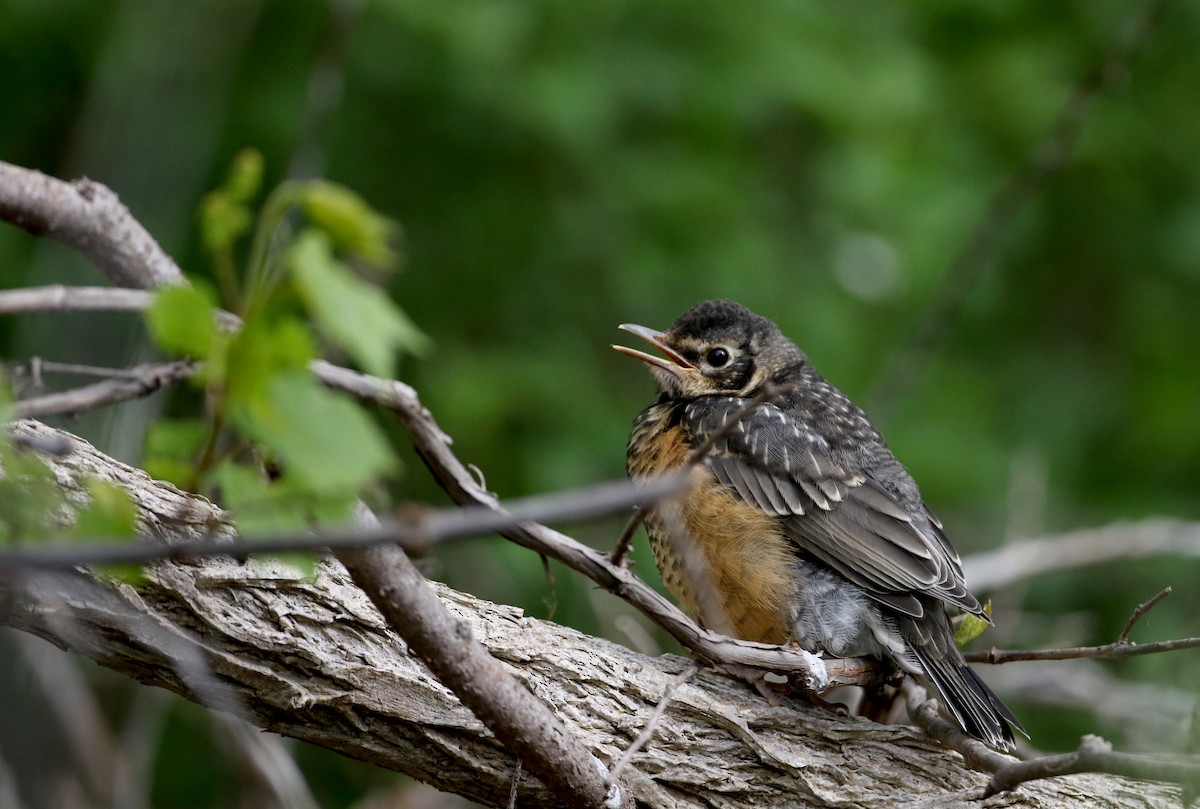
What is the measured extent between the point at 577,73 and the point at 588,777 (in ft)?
11.5

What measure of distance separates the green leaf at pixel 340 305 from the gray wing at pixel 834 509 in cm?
187

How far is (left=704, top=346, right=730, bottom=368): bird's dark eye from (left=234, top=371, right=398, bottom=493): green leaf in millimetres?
2758

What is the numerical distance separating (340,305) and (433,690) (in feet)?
4.15

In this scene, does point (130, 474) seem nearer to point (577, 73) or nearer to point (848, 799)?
point (848, 799)

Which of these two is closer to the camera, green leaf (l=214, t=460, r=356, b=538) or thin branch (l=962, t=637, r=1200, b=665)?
green leaf (l=214, t=460, r=356, b=538)

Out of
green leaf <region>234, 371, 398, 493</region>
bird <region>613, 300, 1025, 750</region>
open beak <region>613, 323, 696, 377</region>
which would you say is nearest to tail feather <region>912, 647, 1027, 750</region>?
bird <region>613, 300, 1025, 750</region>

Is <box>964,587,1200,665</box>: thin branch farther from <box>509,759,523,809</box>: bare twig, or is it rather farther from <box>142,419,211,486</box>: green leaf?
<box>142,419,211,486</box>: green leaf

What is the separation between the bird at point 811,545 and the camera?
315 centimetres

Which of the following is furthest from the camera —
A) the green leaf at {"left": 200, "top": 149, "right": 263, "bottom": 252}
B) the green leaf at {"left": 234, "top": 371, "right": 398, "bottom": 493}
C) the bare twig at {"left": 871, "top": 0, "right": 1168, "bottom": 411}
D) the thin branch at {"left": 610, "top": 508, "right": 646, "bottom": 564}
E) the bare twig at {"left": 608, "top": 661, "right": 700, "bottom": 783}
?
the bare twig at {"left": 871, "top": 0, "right": 1168, "bottom": 411}

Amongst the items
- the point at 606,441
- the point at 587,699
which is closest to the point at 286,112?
the point at 606,441

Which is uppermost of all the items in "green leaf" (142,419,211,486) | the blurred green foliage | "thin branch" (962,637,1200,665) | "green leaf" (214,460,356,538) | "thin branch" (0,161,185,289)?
the blurred green foliage

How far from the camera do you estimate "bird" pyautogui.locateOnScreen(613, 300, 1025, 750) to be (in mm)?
3148

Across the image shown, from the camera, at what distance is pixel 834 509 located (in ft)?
11.1

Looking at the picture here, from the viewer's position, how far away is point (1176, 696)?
10.0ft
